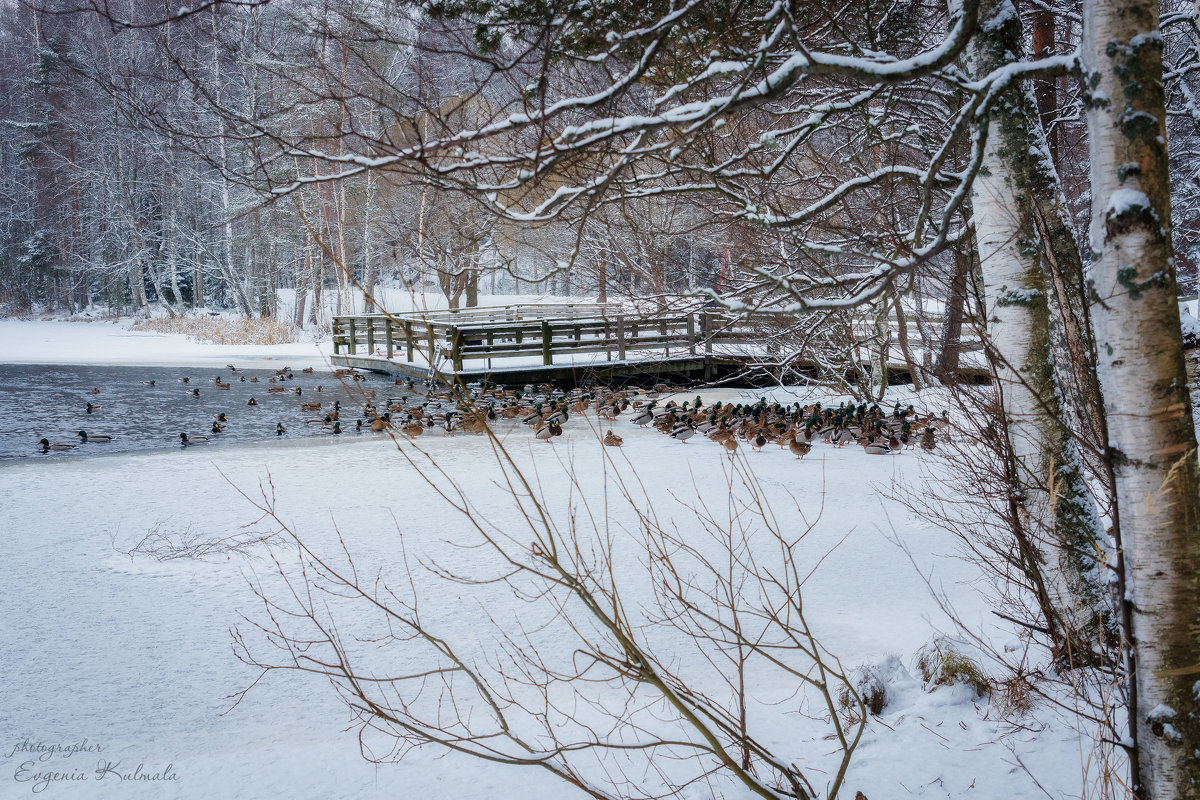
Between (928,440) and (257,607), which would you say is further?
(928,440)

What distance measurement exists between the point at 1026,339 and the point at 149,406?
49.6 feet

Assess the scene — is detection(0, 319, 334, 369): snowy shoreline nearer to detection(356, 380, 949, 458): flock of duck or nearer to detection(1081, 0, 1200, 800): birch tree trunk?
detection(356, 380, 949, 458): flock of duck

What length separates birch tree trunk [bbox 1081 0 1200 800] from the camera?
6.49 feet

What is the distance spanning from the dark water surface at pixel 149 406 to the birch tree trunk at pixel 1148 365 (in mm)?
8038

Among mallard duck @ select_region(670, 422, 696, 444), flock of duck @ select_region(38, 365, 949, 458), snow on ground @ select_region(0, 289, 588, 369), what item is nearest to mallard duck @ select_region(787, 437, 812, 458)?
flock of duck @ select_region(38, 365, 949, 458)

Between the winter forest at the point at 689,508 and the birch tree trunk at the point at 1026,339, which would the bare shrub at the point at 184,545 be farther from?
the birch tree trunk at the point at 1026,339

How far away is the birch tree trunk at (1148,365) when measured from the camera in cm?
198

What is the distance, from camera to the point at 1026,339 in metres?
3.51

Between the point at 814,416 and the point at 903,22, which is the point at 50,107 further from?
the point at 903,22

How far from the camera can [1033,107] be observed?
371 cm

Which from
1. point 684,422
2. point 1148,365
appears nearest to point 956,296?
point 1148,365

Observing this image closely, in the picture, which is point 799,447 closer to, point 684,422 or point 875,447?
point 875,447

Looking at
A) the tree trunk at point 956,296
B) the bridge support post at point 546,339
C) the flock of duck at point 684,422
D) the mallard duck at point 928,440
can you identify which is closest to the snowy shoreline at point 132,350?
the bridge support post at point 546,339

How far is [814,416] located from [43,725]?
9.02m
